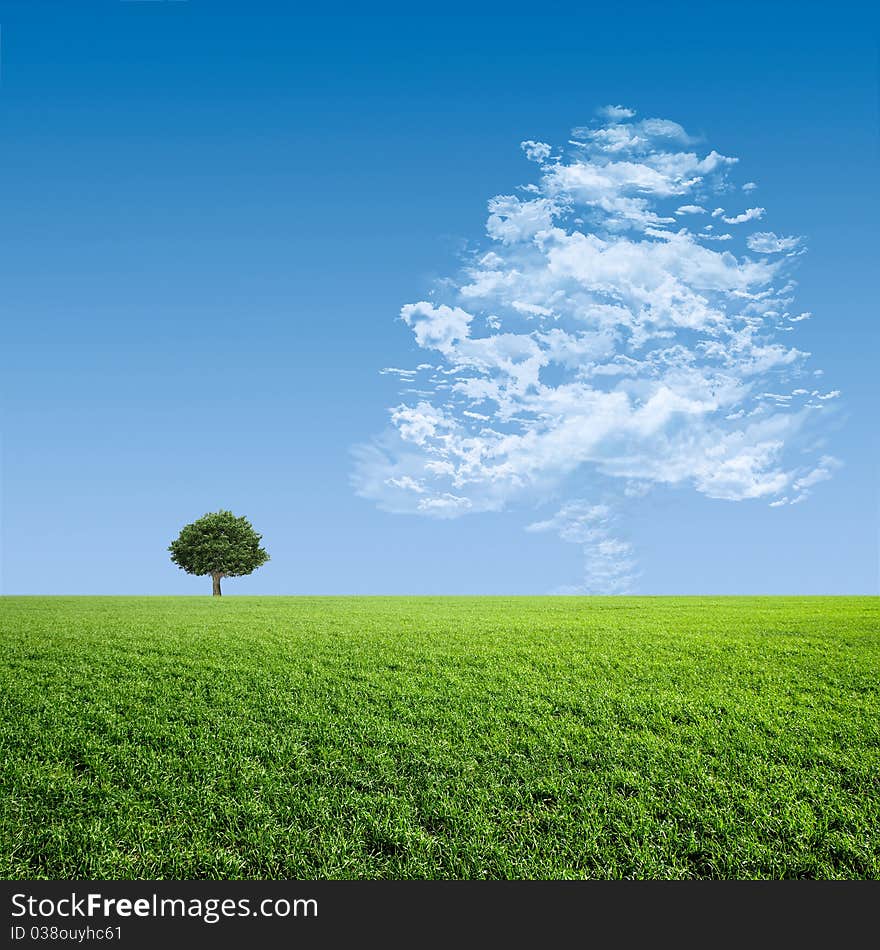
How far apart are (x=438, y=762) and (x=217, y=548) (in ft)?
158

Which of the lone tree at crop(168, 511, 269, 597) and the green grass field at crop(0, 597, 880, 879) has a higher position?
the lone tree at crop(168, 511, 269, 597)

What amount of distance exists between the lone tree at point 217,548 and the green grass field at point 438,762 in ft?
130

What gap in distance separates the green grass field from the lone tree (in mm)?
39690

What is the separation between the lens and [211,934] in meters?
5.29

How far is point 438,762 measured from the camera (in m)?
7.82

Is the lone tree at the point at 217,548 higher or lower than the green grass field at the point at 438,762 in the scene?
higher

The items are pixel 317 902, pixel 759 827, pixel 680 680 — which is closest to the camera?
pixel 317 902

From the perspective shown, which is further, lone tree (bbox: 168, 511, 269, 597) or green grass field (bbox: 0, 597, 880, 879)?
lone tree (bbox: 168, 511, 269, 597)

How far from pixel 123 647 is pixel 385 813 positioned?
9914 millimetres

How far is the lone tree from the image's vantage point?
52062 millimetres

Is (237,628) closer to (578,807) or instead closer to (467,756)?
(467,756)

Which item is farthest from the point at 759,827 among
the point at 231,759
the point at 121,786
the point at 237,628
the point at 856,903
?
the point at 237,628

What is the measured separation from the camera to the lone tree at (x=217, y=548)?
52.1m

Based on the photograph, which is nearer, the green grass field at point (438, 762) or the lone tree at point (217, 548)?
the green grass field at point (438, 762)
